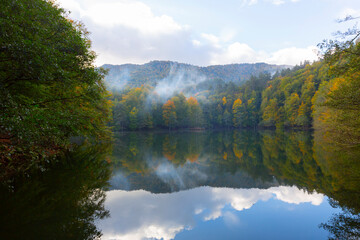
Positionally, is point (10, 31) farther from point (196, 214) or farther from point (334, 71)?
point (334, 71)

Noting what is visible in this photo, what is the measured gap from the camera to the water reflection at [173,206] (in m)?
6.31

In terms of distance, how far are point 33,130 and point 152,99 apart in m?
73.7

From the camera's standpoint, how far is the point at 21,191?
819cm

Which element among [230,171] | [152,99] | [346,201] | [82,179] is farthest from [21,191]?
[152,99]

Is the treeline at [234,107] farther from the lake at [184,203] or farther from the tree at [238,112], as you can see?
the lake at [184,203]

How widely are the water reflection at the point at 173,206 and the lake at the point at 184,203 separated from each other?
34 millimetres

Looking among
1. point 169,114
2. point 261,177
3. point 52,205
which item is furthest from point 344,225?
point 169,114

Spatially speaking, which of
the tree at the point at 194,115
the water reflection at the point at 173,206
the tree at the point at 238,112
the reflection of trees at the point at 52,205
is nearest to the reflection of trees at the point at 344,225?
the water reflection at the point at 173,206

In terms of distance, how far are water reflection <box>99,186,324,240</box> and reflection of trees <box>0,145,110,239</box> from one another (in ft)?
2.02

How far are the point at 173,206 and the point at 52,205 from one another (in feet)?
14.4

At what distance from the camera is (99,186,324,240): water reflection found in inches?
249

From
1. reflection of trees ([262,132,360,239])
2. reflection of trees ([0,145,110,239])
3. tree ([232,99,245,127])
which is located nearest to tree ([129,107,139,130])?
tree ([232,99,245,127])

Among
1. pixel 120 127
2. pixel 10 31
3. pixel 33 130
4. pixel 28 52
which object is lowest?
pixel 120 127

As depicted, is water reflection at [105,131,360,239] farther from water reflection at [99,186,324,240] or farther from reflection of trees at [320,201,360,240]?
water reflection at [99,186,324,240]
